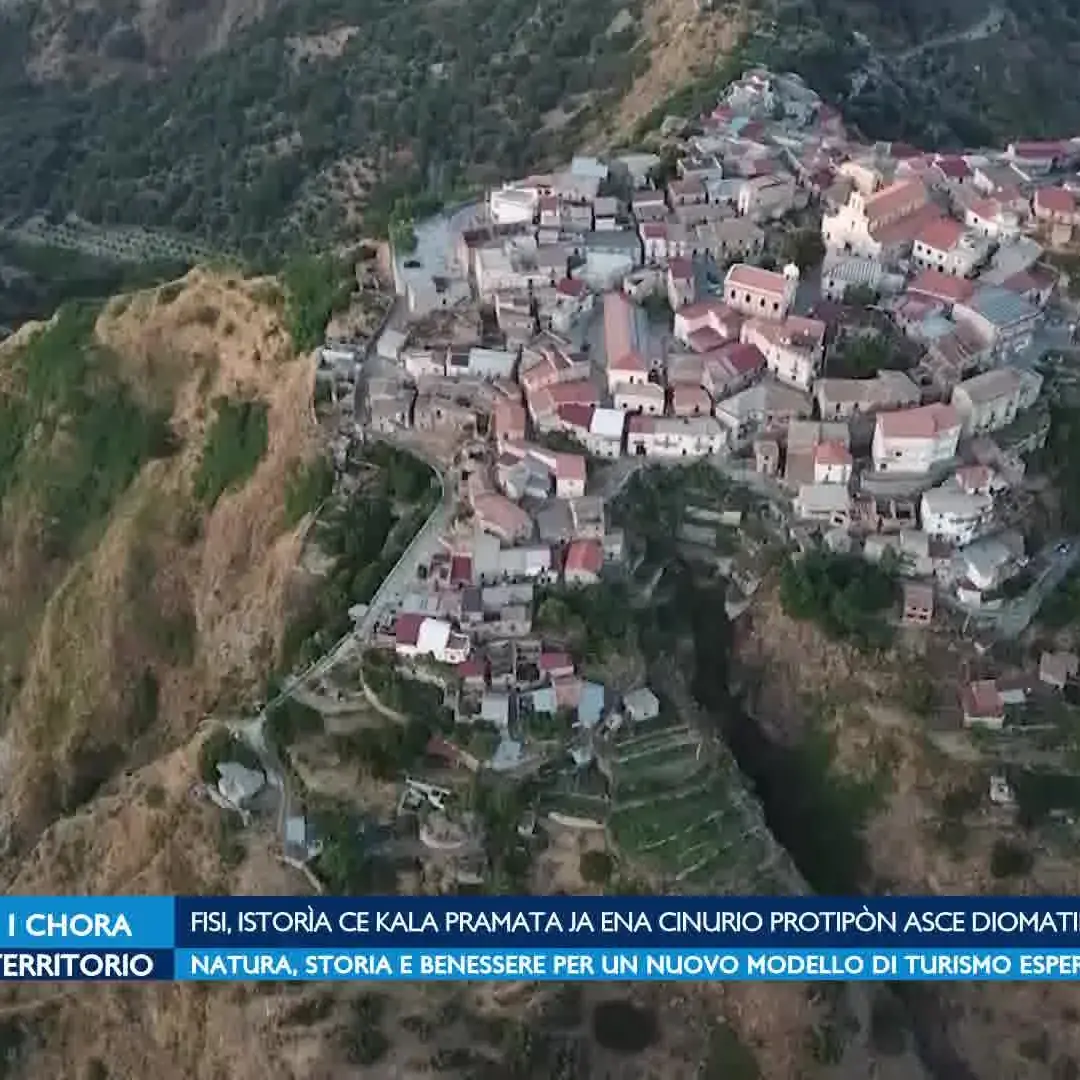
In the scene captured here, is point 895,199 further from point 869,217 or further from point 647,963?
point 647,963

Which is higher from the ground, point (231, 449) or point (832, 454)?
point (832, 454)

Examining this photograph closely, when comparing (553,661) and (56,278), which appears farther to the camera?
(56,278)

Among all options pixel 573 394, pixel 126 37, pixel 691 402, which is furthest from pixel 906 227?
pixel 126 37

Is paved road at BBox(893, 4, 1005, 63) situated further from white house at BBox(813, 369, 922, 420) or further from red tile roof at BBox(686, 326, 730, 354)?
white house at BBox(813, 369, 922, 420)

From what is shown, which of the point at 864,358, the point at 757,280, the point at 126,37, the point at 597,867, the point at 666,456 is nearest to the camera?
the point at 597,867

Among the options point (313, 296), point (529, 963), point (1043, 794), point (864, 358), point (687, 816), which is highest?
point (313, 296)

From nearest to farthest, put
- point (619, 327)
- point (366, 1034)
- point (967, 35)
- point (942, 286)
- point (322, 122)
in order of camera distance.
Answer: point (366, 1034), point (619, 327), point (942, 286), point (322, 122), point (967, 35)

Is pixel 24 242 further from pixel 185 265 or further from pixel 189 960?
pixel 189 960

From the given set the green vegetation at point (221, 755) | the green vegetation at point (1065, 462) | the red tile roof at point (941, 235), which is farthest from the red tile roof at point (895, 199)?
the green vegetation at point (221, 755)

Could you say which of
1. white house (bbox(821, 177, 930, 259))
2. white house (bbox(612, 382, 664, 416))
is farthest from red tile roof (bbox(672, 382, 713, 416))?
white house (bbox(821, 177, 930, 259))
